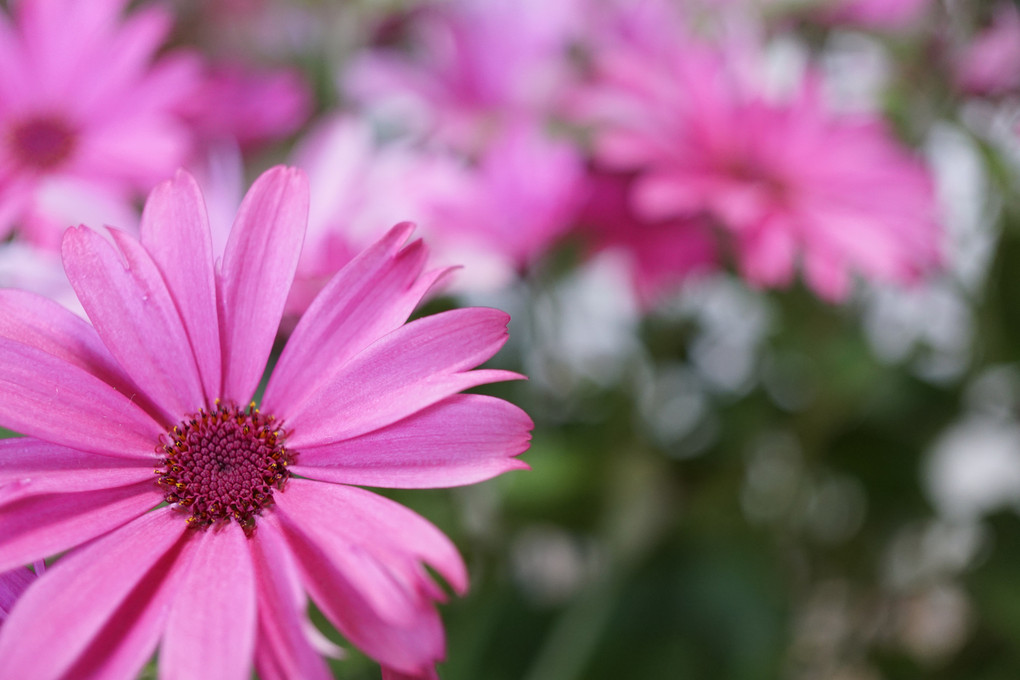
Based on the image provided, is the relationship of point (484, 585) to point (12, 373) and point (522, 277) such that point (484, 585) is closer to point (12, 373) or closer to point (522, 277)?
point (522, 277)

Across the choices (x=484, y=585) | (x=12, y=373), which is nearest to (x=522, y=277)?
(x=484, y=585)

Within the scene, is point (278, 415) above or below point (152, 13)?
below

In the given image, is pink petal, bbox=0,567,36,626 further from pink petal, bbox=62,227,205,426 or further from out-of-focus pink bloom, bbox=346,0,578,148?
out-of-focus pink bloom, bbox=346,0,578,148

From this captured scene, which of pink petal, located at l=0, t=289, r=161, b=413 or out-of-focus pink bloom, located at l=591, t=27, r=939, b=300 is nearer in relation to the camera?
pink petal, located at l=0, t=289, r=161, b=413

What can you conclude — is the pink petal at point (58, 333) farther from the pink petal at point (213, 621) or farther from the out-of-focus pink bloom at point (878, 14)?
the out-of-focus pink bloom at point (878, 14)

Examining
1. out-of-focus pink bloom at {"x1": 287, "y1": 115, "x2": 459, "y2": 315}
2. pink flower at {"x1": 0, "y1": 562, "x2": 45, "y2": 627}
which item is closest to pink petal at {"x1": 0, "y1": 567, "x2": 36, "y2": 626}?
pink flower at {"x1": 0, "y1": 562, "x2": 45, "y2": 627}

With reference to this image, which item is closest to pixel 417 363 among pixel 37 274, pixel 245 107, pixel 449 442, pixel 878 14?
pixel 449 442
